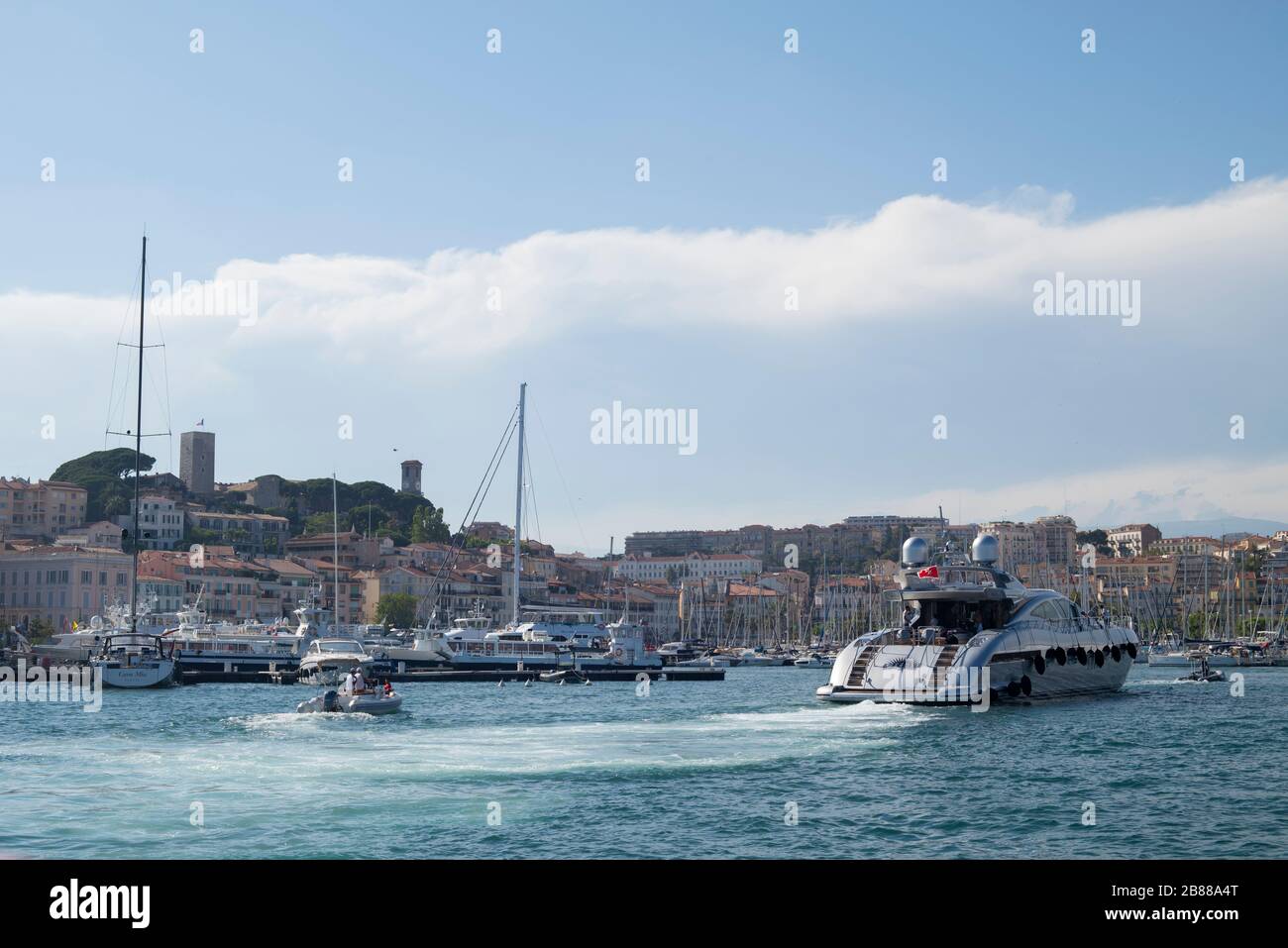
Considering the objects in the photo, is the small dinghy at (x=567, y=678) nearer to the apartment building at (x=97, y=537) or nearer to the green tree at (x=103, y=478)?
the apartment building at (x=97, y=537)

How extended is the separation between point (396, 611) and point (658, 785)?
121m

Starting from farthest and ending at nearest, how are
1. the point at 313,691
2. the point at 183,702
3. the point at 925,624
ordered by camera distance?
the point at 313,691
the point at 183,702
the point at 925,624

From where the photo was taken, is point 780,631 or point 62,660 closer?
point 62,660

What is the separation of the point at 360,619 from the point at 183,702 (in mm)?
97920

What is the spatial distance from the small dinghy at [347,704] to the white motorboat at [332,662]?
65.0 feet

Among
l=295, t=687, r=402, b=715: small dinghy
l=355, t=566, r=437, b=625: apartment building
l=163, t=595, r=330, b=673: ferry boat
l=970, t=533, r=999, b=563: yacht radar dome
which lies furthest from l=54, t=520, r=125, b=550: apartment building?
l=970, t=533, r=999, b=563: yacht radar dome

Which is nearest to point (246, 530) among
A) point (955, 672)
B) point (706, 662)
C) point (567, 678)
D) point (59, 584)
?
point (59, 584)

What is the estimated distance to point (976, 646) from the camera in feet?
155

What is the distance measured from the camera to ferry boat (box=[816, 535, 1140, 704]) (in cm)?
4600

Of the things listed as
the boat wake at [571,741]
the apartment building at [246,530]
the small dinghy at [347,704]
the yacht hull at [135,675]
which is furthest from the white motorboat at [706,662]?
the boat wake at [571,741]
